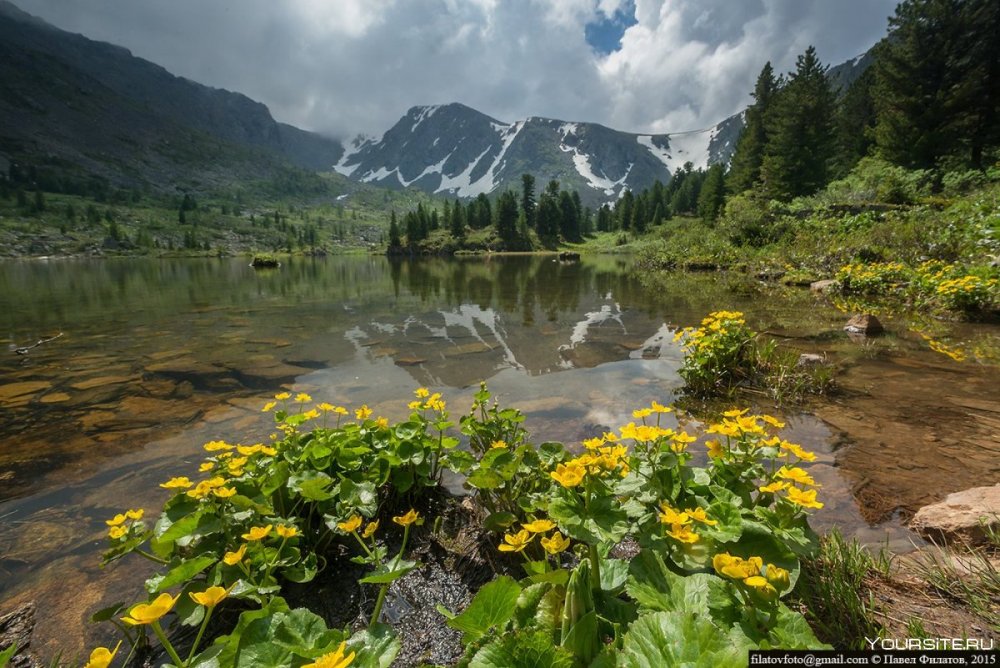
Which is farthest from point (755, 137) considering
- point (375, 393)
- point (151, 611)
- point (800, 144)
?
point (151, 611)

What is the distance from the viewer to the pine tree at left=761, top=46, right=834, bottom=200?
34938 millimetres

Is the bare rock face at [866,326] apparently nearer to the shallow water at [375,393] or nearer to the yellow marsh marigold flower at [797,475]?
the shallow water at [375,393]

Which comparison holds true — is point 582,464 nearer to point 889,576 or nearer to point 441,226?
point 889,576

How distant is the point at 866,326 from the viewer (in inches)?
322

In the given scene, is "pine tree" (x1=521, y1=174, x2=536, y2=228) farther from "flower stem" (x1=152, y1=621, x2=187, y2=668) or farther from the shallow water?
"flower stem" (x1=152, y1=621, x2=187, y2=668)

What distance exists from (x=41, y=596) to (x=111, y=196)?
192m

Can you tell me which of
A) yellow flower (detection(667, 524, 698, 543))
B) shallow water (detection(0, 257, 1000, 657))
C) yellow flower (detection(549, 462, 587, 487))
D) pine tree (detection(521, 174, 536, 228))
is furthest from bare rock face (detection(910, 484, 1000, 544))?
pine tree (detection(521, 174, 536, 228))

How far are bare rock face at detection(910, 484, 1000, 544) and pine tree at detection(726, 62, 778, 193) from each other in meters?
48.0

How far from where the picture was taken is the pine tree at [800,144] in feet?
115

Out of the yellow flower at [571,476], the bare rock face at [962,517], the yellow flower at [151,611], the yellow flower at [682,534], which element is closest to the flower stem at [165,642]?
the yellow flower at [151,611]

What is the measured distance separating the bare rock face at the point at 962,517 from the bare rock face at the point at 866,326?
670 cm

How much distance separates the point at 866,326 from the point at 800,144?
36.0 meters

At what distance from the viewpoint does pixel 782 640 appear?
1.32 metres

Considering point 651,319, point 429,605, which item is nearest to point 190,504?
point 429,605
